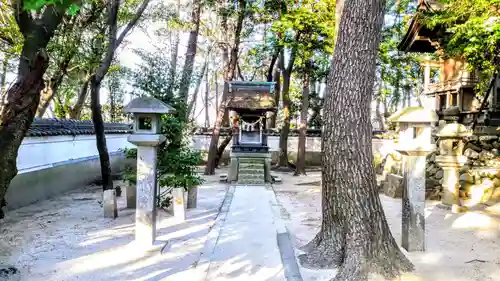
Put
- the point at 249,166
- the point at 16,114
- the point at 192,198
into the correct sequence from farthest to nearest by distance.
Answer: the point at 249,166 < the point at 192,198 < the point at 16,114

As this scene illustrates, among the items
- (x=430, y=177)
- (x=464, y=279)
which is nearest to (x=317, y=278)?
(x=464, y=279)

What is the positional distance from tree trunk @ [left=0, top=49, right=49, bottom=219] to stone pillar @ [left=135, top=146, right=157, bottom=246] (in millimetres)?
1994

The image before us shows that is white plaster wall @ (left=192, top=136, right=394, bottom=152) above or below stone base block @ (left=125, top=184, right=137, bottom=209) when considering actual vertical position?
above

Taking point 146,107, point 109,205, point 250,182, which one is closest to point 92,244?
point 109,205

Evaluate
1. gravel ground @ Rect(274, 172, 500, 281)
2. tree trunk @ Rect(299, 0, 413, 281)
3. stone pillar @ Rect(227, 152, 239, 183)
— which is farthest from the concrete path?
stone pillar @ Rect(227, 152, 239, 183)

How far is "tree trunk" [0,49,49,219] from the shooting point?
3324mm

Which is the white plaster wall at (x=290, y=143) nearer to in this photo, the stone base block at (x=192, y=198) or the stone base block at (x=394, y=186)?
the stone base block at (x=394, y=186)

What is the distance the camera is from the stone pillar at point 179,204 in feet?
23.1

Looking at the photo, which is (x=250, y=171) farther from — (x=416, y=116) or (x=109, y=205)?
(x=416, y=116)

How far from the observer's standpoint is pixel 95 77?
8320 mm

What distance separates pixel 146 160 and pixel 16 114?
7.07 feet

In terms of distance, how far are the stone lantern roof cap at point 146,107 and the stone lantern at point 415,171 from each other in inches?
129

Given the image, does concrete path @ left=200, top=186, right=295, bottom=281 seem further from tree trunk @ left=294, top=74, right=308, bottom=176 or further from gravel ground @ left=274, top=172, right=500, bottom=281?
tree trunk @ left=294, top=74, right=308, bottom=176

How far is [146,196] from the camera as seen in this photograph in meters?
5.38
